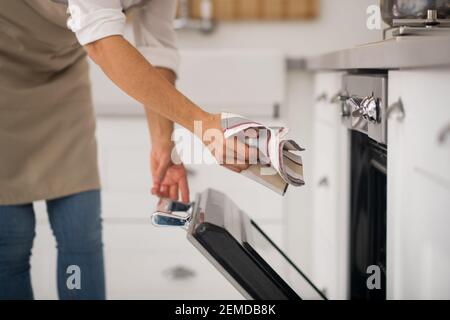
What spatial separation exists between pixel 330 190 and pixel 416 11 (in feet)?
2.03

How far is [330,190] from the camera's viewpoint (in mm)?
1451

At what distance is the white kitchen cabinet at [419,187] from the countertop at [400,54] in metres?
0.02

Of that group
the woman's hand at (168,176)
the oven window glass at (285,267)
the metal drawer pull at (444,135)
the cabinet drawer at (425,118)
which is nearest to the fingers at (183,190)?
the woman's hand at (168,176)

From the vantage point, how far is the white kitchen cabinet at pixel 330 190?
1296mm

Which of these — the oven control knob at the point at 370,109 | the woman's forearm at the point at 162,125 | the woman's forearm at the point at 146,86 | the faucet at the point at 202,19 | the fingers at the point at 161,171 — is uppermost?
the faucet at the point at 202,19

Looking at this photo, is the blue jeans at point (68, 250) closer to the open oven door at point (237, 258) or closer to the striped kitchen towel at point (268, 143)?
the open oven door at point (237, 258)

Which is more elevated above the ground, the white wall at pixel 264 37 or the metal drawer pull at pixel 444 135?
the white wall at pixel 264 37

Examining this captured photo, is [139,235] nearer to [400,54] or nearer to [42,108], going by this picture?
[42,108]

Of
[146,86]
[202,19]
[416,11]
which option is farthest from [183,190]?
[202,19]

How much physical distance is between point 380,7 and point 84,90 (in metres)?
0.52

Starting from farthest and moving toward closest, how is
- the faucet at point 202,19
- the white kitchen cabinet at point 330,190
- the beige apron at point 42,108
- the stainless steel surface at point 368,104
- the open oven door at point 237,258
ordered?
1. the faucet at point 202,19
2. the white kitchen cabinet at point 330,190
3. the beige apron at point 42,108
4. the stainless steel surface at point 368,104
5. the open oven door at point 237,258

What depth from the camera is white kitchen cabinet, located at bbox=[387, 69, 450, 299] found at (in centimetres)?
69

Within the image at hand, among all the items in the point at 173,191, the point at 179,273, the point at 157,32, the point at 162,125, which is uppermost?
the point at 157,32

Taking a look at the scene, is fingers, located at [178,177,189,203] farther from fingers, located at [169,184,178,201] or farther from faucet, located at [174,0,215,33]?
faucet, located at [174,0,215,33]
